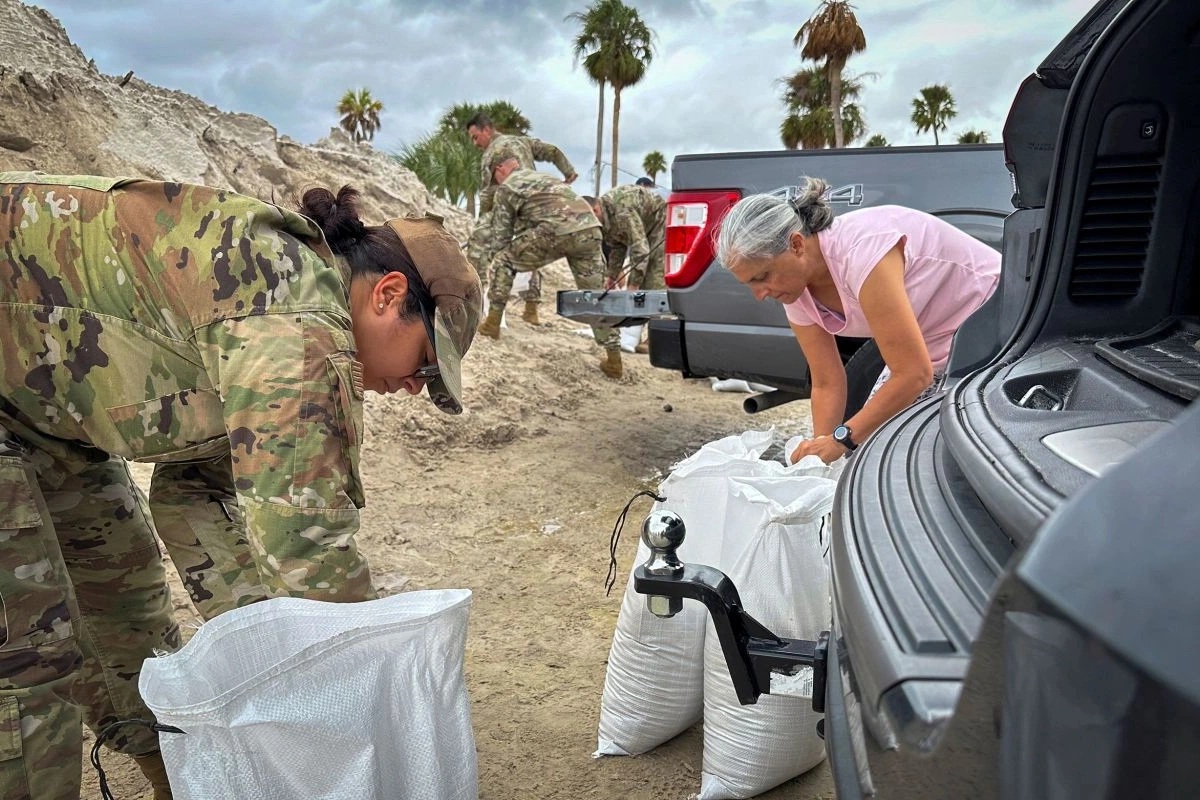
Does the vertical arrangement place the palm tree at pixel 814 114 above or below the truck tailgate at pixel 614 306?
above

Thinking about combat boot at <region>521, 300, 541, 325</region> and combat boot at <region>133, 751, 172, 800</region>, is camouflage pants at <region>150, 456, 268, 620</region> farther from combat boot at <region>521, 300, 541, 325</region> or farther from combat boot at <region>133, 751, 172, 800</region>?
combat boot at <region>521, 300, 541, 325</region>

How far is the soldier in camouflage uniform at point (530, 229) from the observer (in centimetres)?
661

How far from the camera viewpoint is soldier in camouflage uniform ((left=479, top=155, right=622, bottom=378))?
6609 mm

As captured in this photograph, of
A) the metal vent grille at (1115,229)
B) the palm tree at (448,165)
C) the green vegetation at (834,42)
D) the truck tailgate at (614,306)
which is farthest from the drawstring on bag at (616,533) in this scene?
the green vegetation at (834,42)

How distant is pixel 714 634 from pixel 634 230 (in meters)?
6.51

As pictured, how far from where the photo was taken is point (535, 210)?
6.66 meters

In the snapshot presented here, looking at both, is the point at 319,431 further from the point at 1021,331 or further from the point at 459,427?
the point at 459,427

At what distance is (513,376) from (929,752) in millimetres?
5503

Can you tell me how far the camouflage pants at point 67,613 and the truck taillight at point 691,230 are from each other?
2.40 m

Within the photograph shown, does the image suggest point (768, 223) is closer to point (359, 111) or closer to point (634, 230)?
point (634, 230)

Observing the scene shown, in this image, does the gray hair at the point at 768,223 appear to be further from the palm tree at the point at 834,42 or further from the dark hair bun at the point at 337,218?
the palm tree at the point at 834,42

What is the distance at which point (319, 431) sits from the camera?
1.26 metres

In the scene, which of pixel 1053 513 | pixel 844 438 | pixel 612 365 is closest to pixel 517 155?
pixel 612 365

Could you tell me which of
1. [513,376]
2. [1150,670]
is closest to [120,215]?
[1150,670]
